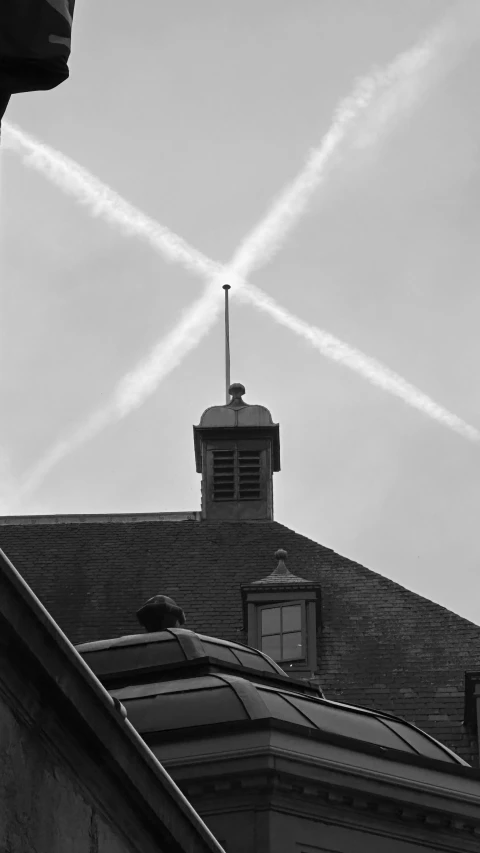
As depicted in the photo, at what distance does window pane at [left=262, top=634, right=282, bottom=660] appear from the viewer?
84.5 feet

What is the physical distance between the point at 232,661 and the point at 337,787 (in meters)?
3.50

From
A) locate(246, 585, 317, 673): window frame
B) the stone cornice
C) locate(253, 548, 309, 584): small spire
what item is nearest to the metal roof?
the stone cornice

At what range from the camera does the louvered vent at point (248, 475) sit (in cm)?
3509

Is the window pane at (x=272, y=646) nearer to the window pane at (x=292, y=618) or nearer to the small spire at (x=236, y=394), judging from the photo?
the window pane at (x=292, y=618)

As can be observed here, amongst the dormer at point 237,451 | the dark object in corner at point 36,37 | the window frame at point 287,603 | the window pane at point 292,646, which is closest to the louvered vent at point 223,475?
the dormer at point 237,451

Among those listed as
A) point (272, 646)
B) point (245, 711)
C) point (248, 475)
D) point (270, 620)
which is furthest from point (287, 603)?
point (248, 475)

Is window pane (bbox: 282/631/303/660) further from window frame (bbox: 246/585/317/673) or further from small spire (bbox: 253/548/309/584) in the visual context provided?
small spire (bbox: 253/548/309/584)

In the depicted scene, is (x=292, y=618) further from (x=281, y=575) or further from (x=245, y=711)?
(x=245, y=711)

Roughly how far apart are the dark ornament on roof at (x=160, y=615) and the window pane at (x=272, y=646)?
4.73 metres

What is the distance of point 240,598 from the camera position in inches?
1076

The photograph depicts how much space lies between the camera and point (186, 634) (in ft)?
64.5

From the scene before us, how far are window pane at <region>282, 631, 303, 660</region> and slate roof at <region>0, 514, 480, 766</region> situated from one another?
1.23 ft

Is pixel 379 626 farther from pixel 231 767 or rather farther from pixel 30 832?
pixel 30 832

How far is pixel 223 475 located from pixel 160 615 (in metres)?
15.3
